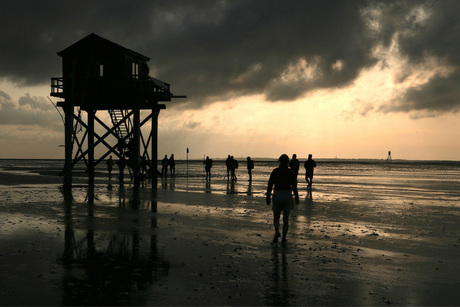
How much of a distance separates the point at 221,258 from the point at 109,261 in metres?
1.91

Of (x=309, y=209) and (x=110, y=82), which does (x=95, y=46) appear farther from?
(x=309, y=209)

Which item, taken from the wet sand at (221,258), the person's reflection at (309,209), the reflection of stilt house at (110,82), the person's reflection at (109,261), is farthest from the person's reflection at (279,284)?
the reflection of stilt house at (110,82)

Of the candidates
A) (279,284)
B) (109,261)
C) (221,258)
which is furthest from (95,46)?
(279,284)

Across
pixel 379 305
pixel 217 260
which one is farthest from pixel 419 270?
pixel 217 260

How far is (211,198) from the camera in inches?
778

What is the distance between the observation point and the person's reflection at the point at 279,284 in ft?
18.4

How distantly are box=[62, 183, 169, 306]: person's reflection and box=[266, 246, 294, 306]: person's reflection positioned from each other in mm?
1601

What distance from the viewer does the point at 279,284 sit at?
6.33m

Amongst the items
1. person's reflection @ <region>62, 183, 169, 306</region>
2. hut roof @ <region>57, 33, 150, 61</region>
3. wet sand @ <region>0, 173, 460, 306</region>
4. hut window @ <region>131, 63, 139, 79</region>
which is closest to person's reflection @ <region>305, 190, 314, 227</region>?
wet sand @ <region>0, 173, 460, 306</region>

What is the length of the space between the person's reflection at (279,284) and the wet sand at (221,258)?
15 millimetres

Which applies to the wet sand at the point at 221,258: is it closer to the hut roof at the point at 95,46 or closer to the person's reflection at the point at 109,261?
the person's reflection at the point at 109,261

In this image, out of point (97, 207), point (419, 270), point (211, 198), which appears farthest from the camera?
point (211, 198)

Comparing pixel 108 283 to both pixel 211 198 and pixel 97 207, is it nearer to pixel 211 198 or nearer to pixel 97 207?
pixel 97 207

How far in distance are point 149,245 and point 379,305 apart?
4.96m
